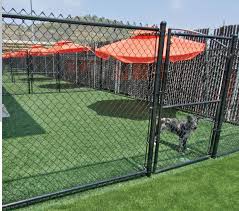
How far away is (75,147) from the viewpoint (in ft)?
16.7

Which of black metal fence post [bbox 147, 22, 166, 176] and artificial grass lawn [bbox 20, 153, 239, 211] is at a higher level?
black metal fence post [bbox 147, 22, 166, 176]

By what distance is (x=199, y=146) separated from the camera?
5.32m

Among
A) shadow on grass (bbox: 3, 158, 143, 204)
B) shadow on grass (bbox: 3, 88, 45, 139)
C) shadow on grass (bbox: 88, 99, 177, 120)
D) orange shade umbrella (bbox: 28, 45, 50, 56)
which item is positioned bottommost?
shadow on grass (bbox: 88, 99, 177, 120)

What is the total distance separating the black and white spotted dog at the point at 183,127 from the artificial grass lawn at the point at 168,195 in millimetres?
738

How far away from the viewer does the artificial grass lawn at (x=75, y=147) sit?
378 cm

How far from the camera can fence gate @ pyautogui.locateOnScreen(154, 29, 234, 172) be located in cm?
440

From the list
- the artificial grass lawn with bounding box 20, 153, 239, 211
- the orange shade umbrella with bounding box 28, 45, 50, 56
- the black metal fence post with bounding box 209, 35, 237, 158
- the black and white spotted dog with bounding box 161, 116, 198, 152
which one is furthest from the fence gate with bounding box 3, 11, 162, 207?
the orange shade umbrella with bounding box 28, 45, 50, 56

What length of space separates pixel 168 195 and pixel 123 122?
3.78 meters

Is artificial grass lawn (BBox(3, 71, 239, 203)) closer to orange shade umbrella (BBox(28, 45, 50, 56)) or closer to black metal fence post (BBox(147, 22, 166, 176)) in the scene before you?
black metal fence post (BBox(147, 22, 166, 176))

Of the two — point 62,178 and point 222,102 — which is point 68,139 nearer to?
point 62,178

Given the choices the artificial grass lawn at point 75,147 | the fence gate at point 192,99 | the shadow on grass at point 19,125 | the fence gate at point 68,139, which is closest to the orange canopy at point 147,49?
the fence gate at point 192,99

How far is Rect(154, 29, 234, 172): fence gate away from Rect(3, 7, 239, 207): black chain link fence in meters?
0.02

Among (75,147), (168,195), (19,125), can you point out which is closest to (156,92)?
(168,195)

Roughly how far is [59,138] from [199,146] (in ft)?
9.48
